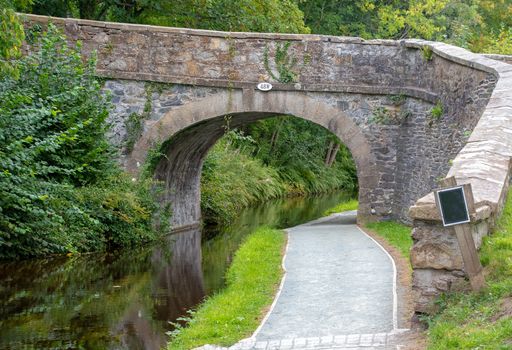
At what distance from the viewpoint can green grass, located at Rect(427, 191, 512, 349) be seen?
574cm

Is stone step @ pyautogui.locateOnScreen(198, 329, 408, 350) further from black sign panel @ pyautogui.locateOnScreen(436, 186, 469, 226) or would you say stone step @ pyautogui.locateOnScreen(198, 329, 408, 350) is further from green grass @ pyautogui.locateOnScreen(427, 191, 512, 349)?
black sign panel @ pyautogui.locateOnScreen(436, 186, 469, 226)

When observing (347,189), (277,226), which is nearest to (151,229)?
(277,226)

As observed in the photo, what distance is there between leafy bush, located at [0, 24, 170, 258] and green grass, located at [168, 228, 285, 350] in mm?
2914

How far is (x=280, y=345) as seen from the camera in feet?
23.2

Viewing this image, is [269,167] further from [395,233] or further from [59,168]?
[59,168]

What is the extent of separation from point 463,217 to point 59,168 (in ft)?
30.2

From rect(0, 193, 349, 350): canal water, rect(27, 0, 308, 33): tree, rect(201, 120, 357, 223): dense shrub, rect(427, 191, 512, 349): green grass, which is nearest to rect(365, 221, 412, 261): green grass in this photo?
rect(0, 193, 349, 350): canal water

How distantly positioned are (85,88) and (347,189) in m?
19.8

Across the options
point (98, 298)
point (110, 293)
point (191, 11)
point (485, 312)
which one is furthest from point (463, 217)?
point (191, 11)

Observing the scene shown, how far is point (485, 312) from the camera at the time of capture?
6.22 meters

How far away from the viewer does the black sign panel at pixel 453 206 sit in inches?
246

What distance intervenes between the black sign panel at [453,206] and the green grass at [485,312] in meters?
0.65

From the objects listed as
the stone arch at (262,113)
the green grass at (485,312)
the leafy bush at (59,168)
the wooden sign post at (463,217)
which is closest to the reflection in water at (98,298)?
the leafy bush at (59,168)

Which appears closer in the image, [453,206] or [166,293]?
[453,206]
